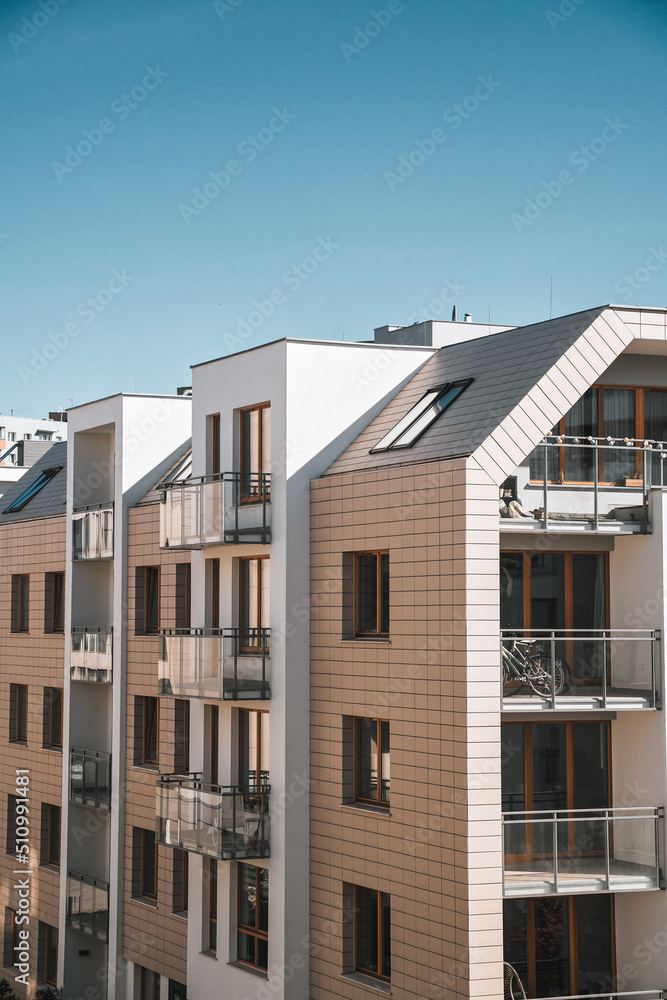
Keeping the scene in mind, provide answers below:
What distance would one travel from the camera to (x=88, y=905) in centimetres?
2545

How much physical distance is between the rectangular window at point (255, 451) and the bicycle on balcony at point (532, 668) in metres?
5.03

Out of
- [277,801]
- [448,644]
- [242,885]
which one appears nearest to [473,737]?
[448,644]

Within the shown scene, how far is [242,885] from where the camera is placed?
19812 mm

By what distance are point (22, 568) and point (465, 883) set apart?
18371 millimetres

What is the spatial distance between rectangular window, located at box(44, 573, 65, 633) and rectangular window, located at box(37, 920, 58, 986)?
6.96 meters

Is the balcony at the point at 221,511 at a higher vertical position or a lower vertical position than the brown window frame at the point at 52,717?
higher

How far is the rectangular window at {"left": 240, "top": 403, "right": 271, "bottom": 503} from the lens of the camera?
63.5 feet

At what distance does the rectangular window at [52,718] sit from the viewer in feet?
94.8

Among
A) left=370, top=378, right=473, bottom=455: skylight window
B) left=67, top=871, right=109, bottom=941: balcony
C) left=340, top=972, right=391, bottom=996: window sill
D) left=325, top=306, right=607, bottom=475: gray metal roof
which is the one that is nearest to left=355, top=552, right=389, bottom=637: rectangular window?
left=325, top=306, right=607, bottom=475: gray metal roof

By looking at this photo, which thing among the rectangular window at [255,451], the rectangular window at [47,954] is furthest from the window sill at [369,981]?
the rectangular window at [47,954]

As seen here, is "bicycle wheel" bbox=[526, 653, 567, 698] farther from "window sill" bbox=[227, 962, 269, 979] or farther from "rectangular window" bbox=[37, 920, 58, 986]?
"rectangular window" bbox=[37, 920, 58, 986]

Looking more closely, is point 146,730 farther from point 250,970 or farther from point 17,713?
point 17,713

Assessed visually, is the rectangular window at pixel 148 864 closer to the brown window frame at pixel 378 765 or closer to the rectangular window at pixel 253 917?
the rectangular window at pixel 253 917

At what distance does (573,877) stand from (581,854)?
0.32 m
